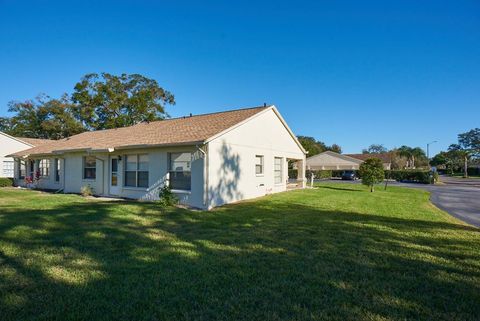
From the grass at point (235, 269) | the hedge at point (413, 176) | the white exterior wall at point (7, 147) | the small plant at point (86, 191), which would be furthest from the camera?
the hedge at point (413, 176)

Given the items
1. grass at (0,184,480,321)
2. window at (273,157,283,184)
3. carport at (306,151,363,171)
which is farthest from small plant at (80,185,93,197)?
carport at (306,151,363,171)

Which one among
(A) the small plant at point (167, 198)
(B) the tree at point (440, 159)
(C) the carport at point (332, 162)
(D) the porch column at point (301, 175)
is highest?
(B) the tree at point (440, 159)

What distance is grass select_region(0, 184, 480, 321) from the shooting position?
12.2 feet

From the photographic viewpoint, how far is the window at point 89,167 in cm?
1809

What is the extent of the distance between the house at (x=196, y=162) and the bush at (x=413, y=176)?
25.8 m

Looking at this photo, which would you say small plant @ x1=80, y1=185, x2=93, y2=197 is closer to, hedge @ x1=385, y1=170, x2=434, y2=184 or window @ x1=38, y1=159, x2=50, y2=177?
window @ x1=38, y1=159, x2=50, y2=177

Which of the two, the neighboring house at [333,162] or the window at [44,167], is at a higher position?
the neighboring house at [333,162]

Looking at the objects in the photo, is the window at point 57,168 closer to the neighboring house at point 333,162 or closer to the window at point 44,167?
the window at point 44,167

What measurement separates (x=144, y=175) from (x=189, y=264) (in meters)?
10.7

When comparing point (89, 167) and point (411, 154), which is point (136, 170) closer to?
point (89, 167)

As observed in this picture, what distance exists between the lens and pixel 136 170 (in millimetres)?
15500

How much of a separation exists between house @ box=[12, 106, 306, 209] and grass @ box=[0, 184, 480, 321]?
3.86m

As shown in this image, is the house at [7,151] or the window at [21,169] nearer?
the window at [21,169]

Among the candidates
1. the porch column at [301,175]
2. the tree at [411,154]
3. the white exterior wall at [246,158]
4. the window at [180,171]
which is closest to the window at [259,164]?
the white exterior wall at [246,158]
